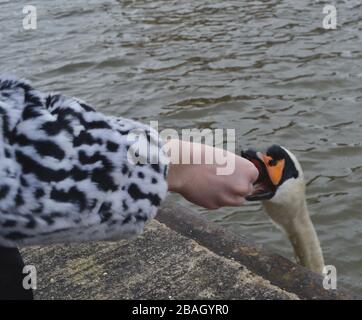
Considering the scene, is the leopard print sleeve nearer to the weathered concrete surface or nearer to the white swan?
the white swan

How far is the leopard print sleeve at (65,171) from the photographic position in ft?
3.75

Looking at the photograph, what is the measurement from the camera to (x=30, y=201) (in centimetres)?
116

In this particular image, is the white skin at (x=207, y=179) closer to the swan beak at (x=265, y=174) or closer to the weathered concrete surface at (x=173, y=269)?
the swan beak at (x=265, y=174)

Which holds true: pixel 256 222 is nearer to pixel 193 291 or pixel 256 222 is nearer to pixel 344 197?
pixel 344 197

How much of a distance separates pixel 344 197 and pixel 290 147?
0.80m

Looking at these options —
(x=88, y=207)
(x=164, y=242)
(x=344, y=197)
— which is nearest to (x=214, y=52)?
(x=344, y=197)

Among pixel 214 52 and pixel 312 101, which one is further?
pixel 214 52

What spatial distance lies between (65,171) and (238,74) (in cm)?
575

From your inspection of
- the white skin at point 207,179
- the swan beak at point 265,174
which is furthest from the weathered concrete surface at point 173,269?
the white skin at point 207,179

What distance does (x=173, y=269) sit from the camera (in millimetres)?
2752

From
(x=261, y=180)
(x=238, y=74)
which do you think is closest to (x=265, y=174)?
(x=261, y=180)

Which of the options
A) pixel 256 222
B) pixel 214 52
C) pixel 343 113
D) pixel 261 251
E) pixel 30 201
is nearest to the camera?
pixel 30 201

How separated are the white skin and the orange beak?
290 mm

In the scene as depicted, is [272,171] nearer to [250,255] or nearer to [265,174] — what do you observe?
[265,174]
